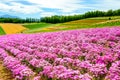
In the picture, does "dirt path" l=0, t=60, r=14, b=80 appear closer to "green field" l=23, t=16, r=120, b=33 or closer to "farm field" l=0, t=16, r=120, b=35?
"green field" l=23, t=16, r=120, b=33

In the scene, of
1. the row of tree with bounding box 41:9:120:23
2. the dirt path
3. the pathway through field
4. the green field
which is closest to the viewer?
the dirt path

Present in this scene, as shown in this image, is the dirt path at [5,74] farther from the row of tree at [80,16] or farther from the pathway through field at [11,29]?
the row of tree at [80,16]

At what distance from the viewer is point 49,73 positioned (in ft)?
41.3

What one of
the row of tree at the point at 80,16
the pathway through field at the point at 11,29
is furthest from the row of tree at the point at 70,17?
the pathway through field at the point at 11,29

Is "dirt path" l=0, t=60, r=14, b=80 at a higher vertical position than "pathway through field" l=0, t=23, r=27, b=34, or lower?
higher

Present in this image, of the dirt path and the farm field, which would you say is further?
the farm field

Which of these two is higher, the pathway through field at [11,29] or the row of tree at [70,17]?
the row of tree at [70,17]

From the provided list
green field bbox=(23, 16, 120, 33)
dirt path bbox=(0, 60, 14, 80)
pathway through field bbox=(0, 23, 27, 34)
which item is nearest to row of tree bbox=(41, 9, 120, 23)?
green field bbox=(23, 16, 120, 33)

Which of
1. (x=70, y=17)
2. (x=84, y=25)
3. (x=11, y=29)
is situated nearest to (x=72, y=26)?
(x=84, y=25)

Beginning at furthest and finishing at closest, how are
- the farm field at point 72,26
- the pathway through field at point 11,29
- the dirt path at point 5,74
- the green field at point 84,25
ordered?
the pathway through field at point 11,29
the farm field at point 72,26
the green field at point 84,25
the dirt path at point 5,74

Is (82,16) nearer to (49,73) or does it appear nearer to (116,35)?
(116,35)

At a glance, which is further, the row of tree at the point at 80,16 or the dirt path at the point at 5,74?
the row of tree at the point at 80,16

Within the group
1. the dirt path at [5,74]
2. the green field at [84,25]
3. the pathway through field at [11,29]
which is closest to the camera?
the dirt path at [5,74]

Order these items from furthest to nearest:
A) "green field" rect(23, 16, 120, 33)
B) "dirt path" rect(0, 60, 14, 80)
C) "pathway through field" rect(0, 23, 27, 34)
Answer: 1. "pathway through field" rect(0, 23, 27, 34)
2. "green field" rect(23, 16, 120, 33)
3. "dirt path" rect(0, 60, 14, 80)
